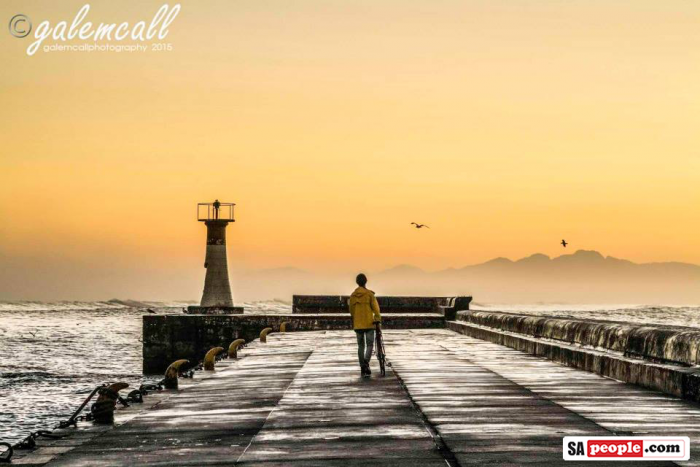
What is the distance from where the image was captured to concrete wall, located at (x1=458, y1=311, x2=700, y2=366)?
11484 mm

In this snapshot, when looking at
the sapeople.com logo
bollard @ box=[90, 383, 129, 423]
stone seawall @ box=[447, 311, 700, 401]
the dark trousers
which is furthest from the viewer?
the dark trousers

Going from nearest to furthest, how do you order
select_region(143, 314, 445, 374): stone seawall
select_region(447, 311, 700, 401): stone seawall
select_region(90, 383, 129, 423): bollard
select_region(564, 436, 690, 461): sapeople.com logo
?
select_region(564, 436, 690, 461): sapeople.com logo, select_region(90, 383, 129, 423): bollard, select_region(447, 311, 700, 401): stone seawall, select_region(143, 314, 445, 374): stone seawall

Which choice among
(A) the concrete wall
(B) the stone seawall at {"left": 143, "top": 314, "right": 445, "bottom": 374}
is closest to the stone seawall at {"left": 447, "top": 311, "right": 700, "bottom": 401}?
(A) the concrete wall

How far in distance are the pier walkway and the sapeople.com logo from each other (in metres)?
0.13

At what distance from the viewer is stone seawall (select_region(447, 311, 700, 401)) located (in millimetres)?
11203

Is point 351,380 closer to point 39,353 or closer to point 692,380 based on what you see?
point 692,380

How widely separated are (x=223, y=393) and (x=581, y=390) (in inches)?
195

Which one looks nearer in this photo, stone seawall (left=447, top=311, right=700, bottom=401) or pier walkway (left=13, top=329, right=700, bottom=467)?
pier walkway (left=13, top=329, right=700, bottom=467)

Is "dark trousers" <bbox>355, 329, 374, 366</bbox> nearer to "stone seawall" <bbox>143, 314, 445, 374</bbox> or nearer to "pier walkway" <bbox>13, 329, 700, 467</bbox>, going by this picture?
"pier walkway" <bbox>13, 329, 700, 467</bbox>

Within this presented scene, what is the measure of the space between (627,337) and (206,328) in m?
23.9

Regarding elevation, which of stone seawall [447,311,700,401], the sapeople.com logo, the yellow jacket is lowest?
the sapeople.com logo

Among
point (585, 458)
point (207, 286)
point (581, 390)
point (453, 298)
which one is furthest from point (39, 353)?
point (585, 458)

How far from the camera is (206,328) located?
116ft

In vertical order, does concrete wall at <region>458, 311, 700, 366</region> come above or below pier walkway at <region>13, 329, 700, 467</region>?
above
